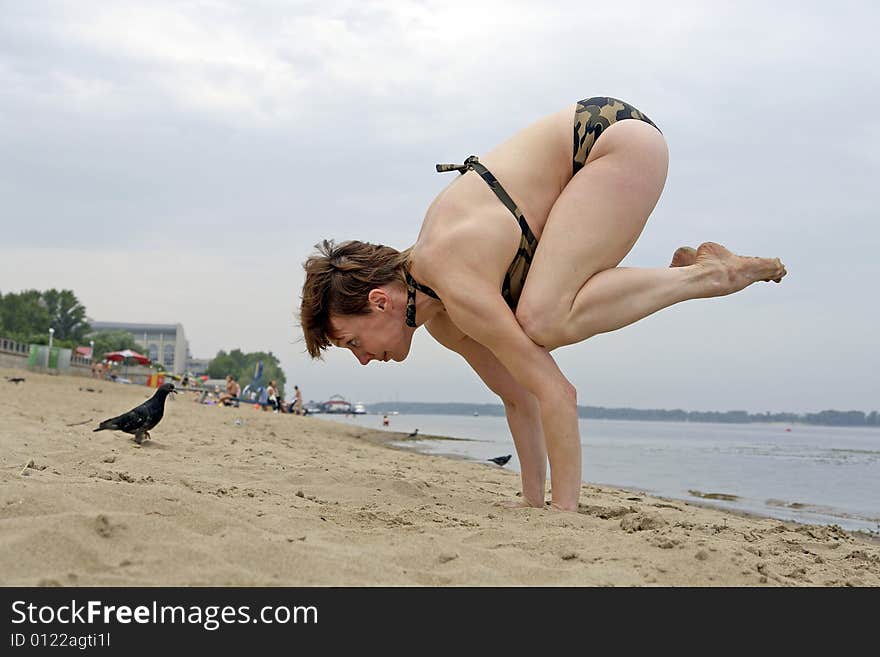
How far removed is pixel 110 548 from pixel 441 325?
7.01ft

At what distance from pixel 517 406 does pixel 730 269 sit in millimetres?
1201

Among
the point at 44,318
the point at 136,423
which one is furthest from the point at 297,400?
the point at 44,318

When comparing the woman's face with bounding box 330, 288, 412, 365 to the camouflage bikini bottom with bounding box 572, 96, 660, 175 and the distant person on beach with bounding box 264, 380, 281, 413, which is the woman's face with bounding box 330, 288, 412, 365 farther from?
the distant person on beach with bounding box 264, 380, 281, 413

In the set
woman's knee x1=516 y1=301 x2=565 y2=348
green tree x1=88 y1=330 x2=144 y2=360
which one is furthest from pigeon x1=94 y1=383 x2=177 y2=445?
green tree x1=88 y1=330 x2=144 y2=360

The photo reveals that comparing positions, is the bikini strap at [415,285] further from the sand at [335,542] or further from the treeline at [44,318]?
the treeline at [44,318]

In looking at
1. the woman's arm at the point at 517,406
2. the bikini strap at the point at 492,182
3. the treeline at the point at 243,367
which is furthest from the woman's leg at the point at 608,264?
the treeline at the point at 243,367

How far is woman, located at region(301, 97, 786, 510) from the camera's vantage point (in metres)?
3.18

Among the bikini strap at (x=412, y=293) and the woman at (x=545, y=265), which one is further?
the bikini strap at (x=412, y=293)

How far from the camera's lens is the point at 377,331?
138 inches

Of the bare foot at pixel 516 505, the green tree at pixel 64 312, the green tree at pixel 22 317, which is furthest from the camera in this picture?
the green tree at pixel 64 312

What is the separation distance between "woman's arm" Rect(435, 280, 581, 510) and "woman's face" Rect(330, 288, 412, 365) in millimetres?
345

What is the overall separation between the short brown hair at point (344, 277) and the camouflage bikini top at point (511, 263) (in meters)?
0.11

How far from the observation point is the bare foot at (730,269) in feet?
10.7
